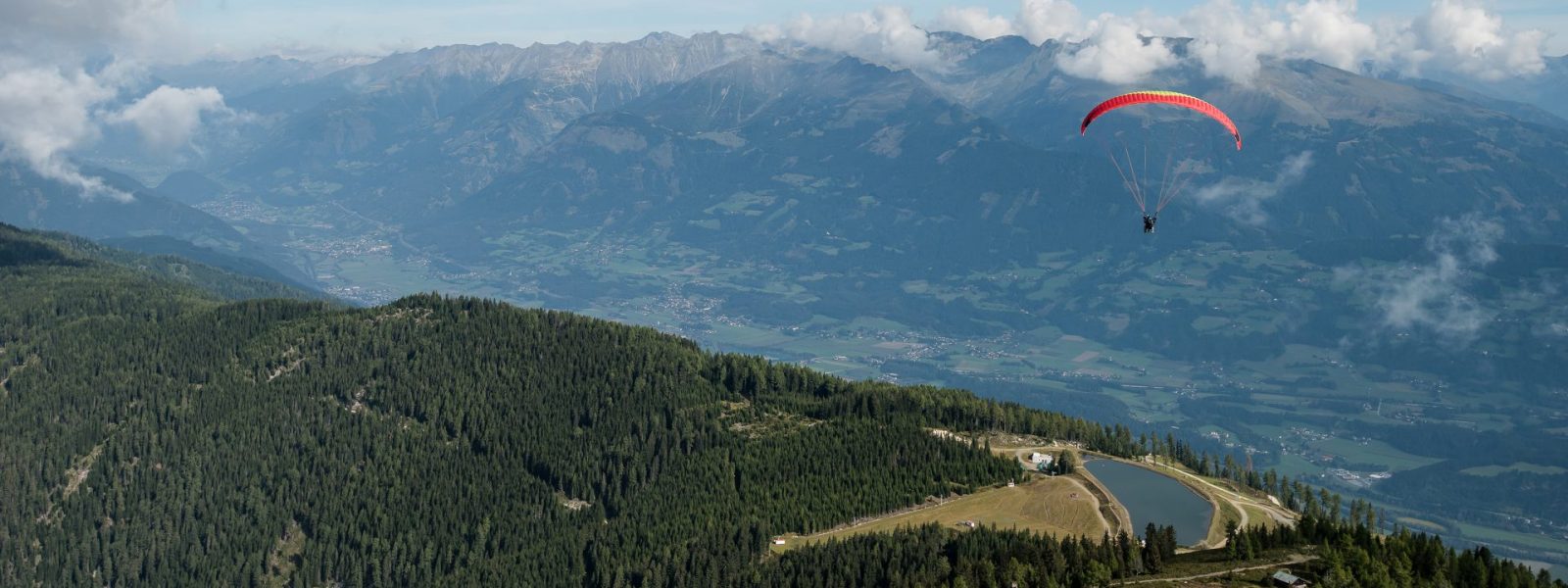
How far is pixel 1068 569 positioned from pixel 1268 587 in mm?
25689

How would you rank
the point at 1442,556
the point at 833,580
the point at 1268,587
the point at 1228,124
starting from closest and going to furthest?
the point at 1268,587 → the point at 1442,556 → the point at 1228,124 → the point at 833,580

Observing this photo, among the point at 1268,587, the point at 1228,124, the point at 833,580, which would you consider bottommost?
the point at 833,580

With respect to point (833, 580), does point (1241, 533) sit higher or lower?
higher

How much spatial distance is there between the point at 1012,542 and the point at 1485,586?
61.5 metres

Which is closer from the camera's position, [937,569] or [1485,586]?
[1485,586]

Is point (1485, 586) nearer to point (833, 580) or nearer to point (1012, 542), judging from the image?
point (1012, 542)

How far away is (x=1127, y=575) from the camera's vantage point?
566 feet

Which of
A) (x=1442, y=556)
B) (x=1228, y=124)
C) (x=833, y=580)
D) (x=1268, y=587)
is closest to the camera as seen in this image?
(x=1268, y=587)

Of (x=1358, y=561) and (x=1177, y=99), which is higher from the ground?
(x=1177, y=99)

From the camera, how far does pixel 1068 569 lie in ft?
570

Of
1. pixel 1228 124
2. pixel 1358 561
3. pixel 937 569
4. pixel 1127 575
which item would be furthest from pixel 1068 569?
pixel 1228 124

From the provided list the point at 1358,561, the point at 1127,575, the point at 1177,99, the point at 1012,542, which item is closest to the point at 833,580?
the point at 1012,542

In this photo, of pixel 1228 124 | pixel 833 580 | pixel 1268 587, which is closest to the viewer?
pixel 1268 587

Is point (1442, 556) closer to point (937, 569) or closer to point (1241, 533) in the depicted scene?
point (1241, 533)
